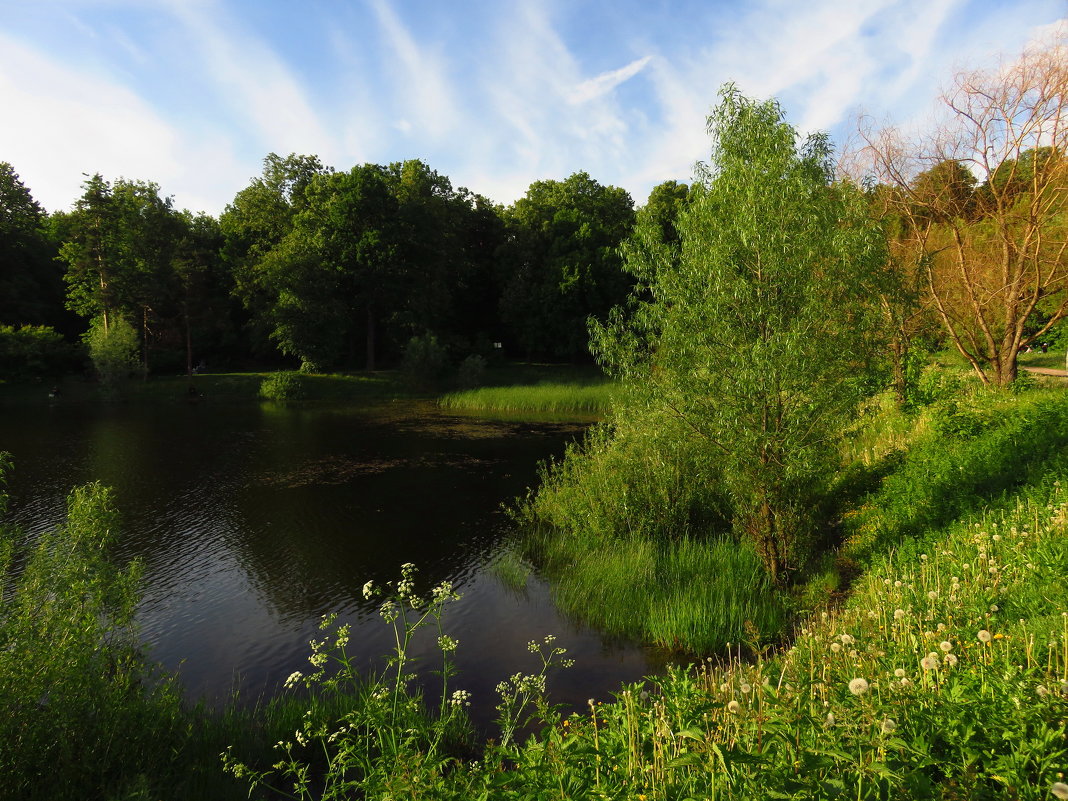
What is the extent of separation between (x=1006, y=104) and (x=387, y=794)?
2338cm

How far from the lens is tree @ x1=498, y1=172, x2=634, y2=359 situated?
183 ft

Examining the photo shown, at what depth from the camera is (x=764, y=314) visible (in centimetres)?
1033

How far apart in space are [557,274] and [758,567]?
47.5 m

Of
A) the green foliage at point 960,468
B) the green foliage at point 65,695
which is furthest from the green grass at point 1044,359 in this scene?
the green foliage at point 65,695

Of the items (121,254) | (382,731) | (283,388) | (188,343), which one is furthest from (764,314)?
(121,254)

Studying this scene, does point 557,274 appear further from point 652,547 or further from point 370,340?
point 652,547

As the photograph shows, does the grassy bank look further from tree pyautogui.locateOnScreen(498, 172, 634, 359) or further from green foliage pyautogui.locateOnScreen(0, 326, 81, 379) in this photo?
green foliage pyautogui.locateOnScreen(0, 326, 81, 379)

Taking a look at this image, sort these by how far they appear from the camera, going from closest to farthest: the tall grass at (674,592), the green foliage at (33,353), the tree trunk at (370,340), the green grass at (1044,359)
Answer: the tall grass at (674,592) < the green grass at (1044,359) < the green foliage at (33,353) < the tree trunk at (370,340)

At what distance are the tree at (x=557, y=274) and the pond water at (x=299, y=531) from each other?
24.2m

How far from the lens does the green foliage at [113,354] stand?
42688 mm

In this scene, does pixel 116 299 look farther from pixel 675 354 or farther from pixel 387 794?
pixel 387 794

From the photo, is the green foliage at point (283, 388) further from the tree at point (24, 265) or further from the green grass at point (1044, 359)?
the green grass at point (1044, 359)

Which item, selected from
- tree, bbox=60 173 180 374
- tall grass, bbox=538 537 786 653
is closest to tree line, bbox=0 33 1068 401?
tree, bbox=60 173 180 374

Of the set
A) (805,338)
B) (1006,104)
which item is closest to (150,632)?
(805,338)
